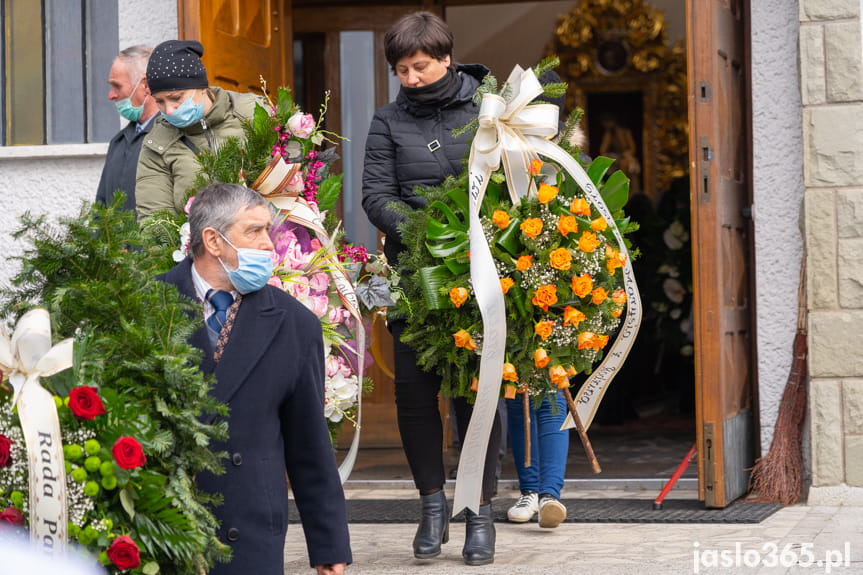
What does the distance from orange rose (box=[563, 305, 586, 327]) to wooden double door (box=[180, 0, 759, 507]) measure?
3.37 feet

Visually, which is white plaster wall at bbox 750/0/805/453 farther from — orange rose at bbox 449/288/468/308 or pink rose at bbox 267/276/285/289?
pink rose at bbox 267/276/285/289

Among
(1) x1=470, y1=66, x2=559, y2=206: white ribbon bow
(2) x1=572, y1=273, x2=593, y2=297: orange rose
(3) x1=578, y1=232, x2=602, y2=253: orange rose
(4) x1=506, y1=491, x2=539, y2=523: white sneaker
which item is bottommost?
(4) x1=506, y1=491, x2=539, y2=523: white sneaker

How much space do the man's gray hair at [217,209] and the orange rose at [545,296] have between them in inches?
45.6

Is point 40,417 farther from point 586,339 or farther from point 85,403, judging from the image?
point 586,339

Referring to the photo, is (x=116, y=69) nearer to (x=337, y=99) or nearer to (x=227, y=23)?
(x=227, y=23)

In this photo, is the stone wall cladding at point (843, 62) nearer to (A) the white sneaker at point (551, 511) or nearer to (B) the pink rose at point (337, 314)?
(A) the white sneaker at point (551, 511)

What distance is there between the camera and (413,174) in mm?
4520

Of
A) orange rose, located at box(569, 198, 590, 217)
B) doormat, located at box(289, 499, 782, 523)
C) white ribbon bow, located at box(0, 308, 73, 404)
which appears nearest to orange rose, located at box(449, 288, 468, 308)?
orange rose, located at box(569, 198, 590, 217)

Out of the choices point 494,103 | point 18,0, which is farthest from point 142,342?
point 18,0

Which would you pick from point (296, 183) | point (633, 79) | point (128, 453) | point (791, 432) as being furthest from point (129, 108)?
point (633, 79)

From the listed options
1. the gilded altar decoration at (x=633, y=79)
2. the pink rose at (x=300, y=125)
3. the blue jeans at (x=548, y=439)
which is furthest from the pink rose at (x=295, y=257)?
the gilded altar decoration at (x=633, y=79)

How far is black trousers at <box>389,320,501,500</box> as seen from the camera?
14.5 feet

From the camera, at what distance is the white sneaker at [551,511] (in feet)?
15.9

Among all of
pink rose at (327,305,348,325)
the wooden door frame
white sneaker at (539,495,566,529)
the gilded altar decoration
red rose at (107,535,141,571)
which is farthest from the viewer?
the gilded altar decoration
